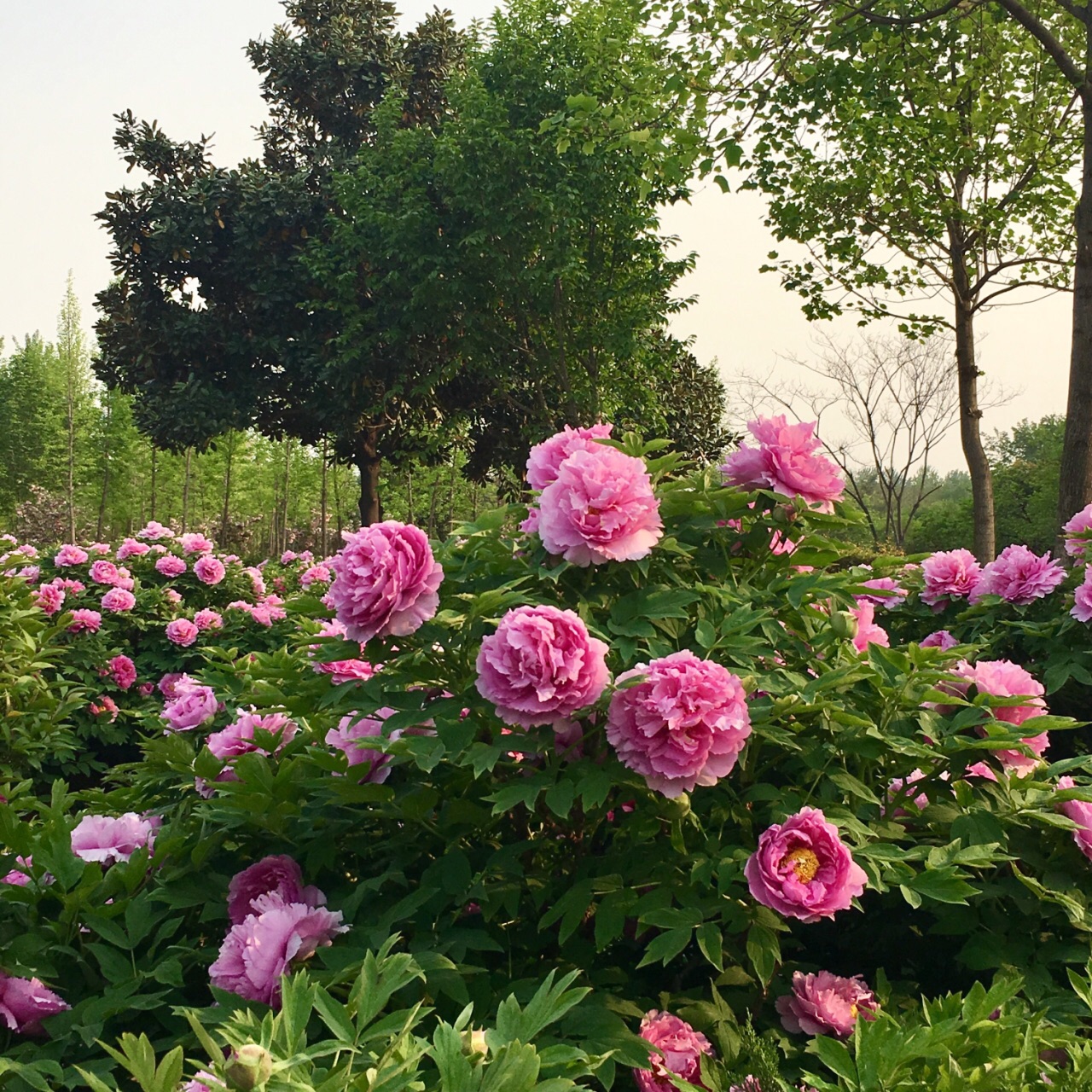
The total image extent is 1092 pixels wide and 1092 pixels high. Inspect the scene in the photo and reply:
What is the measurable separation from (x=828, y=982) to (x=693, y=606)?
2.75 feet

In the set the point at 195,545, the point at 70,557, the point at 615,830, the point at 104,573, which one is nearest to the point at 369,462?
the point at 195,545

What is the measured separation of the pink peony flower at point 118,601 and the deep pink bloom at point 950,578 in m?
5.89

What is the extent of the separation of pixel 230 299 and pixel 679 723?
24691 mm

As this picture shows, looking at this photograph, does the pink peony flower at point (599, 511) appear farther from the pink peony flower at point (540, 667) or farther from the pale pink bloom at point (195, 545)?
the pale pink bloom at point (195, 545)

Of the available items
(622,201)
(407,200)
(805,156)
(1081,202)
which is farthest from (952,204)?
(407,200)

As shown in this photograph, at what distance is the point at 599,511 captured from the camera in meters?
2.08

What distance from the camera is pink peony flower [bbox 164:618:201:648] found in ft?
25.4

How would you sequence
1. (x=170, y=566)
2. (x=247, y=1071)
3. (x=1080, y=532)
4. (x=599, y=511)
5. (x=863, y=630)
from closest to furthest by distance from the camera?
1. (x=247, y=1071)
2. (x=599, y=511)
3. (x=863, y=630)
4. (x=1080, y=532)
5. (x=170, y=566)

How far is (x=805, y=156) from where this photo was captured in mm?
16703

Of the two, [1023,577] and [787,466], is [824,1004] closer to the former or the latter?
[787,466]

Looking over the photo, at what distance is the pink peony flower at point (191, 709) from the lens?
2.97 meters

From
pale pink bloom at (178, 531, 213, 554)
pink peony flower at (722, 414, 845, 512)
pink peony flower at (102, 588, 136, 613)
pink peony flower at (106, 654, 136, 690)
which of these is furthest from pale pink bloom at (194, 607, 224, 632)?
pink peony flower at (722, 414, 845, 512)

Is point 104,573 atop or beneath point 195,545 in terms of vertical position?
beneath

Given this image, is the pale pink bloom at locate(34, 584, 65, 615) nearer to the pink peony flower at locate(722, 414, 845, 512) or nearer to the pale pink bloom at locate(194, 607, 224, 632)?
the pale pink bloom at locate(194, 607, 224, 632)
